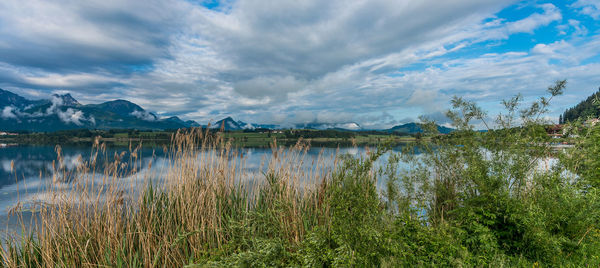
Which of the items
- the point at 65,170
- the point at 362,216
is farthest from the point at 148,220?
the point at 362,216

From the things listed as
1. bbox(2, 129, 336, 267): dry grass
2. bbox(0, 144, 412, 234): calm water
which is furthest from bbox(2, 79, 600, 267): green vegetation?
bbox(0, 144, 412, 234): calm water

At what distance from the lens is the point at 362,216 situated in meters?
2.91

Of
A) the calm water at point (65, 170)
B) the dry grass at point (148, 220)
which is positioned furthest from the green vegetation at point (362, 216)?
the calm water at point (65, 170)

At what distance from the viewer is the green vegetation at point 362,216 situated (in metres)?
2.84

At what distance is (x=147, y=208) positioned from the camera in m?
4.32

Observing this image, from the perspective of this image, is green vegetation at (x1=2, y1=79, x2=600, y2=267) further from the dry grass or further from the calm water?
the calm water

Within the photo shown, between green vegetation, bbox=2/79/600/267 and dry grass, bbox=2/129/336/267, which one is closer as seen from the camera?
green vegetation, bbox=2/79/600/267

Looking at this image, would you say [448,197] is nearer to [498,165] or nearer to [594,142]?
[498,165]

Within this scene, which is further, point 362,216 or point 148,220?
point 148,220

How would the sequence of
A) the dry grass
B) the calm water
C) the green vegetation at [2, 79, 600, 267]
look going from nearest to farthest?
the green vegetation at [2, 79, 600, 267]
the dry grass
the calm water

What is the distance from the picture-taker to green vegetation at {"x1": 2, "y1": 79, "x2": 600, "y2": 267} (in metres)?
2.84

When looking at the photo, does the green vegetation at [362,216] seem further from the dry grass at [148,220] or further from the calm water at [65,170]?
the calm water at [65,170]

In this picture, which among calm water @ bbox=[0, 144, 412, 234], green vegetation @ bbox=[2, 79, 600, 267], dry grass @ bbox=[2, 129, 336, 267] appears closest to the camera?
green vegetation @ bbox=[2, 79, 600, 267]

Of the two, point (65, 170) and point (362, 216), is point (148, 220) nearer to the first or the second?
point (65, 170)
